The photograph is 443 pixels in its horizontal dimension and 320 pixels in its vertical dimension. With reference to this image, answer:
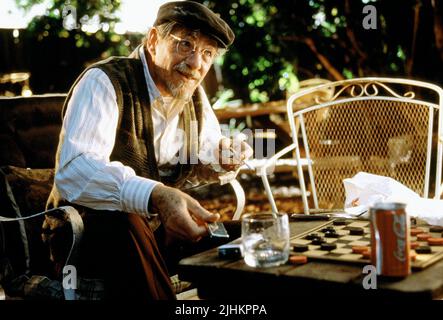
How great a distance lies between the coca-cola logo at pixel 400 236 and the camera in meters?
1.31

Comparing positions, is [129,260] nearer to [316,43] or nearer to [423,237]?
[423,237]

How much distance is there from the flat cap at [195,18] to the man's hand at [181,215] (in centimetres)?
85

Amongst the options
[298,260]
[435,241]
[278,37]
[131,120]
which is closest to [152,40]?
[131,120]

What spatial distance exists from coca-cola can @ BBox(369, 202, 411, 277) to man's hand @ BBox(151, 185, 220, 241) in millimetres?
447

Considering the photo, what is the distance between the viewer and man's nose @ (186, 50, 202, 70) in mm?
2250

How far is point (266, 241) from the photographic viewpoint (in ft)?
4.84

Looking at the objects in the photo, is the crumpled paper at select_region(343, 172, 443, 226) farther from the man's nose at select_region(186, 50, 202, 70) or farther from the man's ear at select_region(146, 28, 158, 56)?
the man's ear at select_region(146, 28, 158, 56)

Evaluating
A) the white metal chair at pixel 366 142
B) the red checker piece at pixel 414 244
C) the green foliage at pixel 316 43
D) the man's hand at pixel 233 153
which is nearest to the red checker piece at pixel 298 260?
the red checker piece at pixel 414 244

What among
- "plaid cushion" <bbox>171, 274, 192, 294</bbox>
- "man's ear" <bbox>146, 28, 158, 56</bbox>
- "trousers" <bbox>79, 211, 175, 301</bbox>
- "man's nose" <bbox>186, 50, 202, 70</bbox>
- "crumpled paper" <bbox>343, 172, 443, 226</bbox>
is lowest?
"plaid cushion" <bbox>171, 274, 192, 294</bbox>

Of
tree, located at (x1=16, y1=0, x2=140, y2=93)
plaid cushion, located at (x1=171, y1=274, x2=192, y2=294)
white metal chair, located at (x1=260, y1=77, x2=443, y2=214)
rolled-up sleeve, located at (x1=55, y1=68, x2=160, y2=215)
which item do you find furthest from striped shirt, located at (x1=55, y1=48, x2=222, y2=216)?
tree, located at (x1=16, y1=0, x2=140, y2=93)

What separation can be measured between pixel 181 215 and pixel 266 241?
0.85 ft
